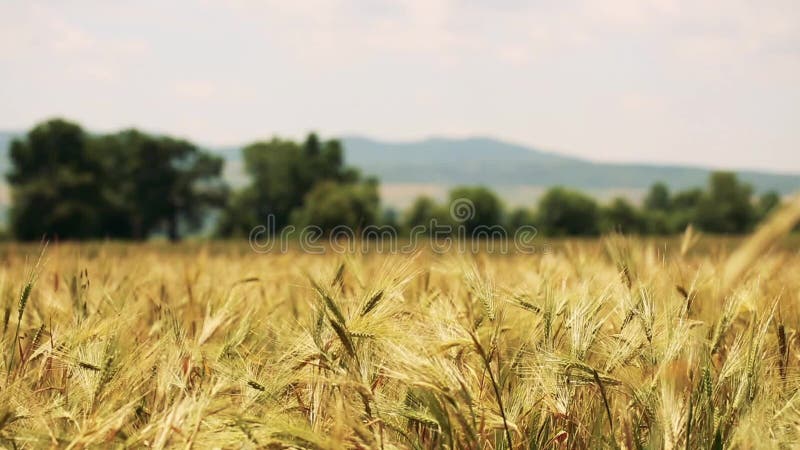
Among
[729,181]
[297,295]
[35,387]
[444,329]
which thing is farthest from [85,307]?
[729,181]

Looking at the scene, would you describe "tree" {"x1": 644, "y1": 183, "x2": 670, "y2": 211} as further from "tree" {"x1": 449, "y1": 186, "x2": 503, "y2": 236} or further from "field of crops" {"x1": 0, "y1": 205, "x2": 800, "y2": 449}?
"field of crops" {"x1": 0, "y1": 205, "x2": 800, "y2": 449}

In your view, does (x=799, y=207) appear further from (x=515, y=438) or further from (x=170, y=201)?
(x=170, y=201)

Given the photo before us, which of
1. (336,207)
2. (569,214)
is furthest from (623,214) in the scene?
(336,207)

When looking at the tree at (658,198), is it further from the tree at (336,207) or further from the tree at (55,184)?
the tree at (55,184)

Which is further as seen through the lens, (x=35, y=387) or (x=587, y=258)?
(x=587, y=258)

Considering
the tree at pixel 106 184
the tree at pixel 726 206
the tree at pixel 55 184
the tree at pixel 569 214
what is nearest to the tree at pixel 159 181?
the tree at pixel 106 184

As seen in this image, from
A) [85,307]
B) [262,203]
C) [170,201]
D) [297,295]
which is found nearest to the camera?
[85,307]

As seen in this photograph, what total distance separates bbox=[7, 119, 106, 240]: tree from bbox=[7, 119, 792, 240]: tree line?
0.24ft

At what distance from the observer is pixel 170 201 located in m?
72.4

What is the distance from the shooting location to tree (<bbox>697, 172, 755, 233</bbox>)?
288ft

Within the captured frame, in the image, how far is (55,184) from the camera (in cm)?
5188

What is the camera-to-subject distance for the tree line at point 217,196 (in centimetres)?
5231

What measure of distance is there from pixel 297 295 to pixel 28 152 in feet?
199

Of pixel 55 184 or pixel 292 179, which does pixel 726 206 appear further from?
pixel 55 184
